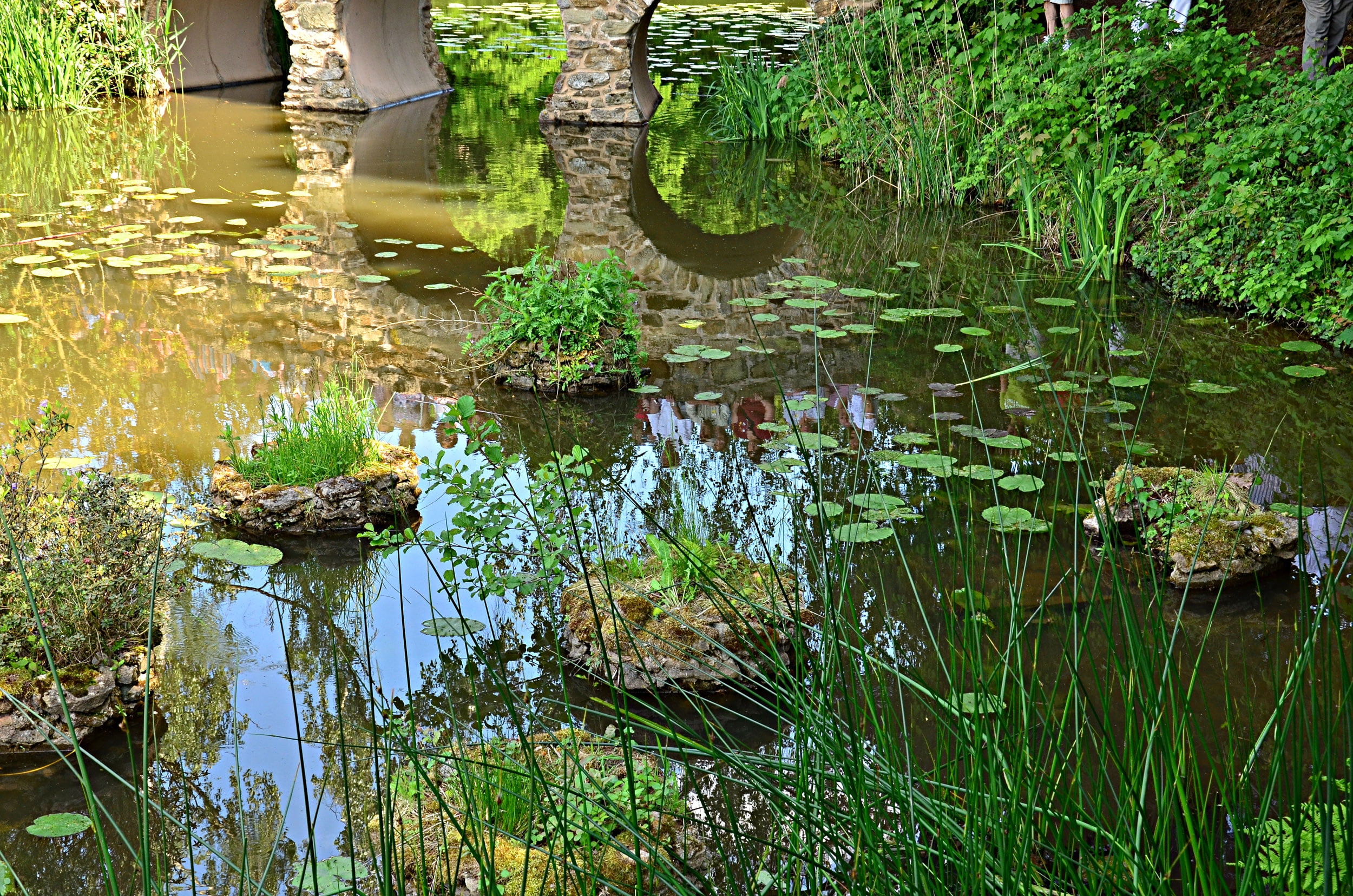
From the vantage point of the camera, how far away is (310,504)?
3.68 meters

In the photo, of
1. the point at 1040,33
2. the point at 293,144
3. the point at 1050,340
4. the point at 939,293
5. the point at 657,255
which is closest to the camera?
the point at 1050,340

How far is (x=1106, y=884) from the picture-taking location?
1.41 m

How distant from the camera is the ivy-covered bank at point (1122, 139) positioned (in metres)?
5.48

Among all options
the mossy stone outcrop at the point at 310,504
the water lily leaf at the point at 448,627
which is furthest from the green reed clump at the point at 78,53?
the water lily leaf at the point at 448,627

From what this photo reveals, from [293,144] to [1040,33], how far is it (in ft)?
21.4

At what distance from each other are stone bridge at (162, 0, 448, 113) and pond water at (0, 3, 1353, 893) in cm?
207

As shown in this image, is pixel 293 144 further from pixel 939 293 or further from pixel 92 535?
pixel 92 535

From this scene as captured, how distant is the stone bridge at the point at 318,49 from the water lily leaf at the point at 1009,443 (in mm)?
9792

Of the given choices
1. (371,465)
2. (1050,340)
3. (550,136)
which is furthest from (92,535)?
(550,136)

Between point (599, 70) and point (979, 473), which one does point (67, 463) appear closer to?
point (979, 473)

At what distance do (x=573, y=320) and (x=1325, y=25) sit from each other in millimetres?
5798

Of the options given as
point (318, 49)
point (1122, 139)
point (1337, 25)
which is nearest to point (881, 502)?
point (1122, 139)

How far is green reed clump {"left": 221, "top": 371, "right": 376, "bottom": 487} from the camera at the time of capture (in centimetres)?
377

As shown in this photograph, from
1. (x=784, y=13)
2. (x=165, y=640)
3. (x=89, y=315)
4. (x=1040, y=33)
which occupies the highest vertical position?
(x=784, y=13)
